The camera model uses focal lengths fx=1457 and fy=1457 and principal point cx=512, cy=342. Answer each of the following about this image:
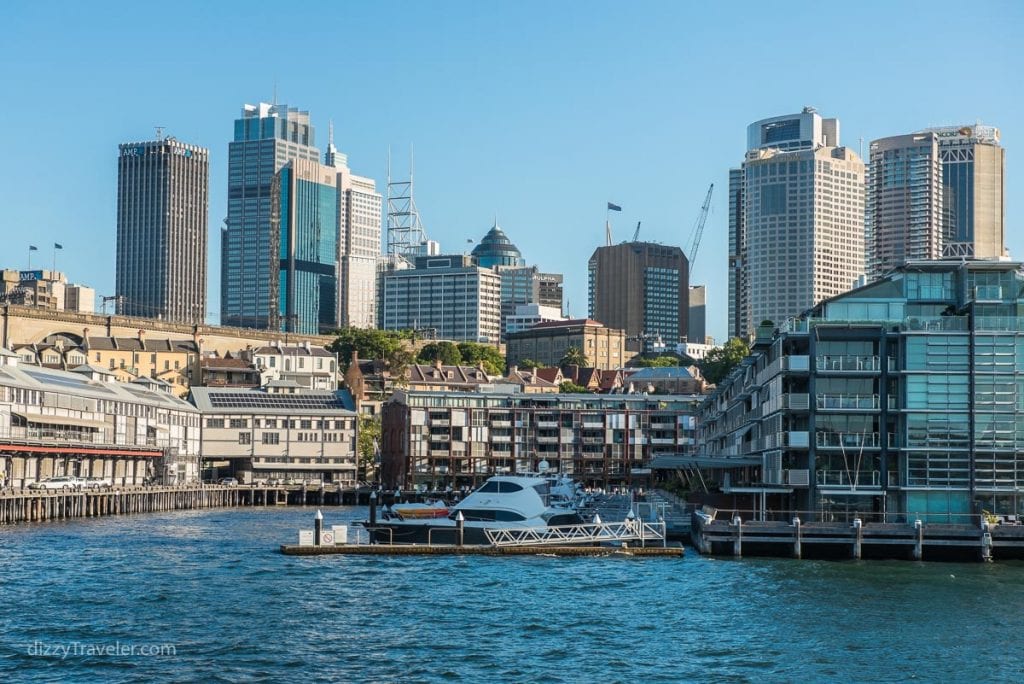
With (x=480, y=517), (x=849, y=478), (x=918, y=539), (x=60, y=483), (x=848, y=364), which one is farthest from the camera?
(x=60, y=483)

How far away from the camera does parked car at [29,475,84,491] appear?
134500mm

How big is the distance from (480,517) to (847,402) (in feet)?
81.5

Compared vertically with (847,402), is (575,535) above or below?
below

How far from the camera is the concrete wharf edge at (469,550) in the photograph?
89.6m

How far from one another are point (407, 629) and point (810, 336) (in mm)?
40749

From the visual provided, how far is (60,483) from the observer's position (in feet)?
457

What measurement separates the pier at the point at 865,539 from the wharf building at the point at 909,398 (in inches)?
110

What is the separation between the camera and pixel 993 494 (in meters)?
90.1

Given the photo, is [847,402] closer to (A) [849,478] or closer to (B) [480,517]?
(A) [849,478]

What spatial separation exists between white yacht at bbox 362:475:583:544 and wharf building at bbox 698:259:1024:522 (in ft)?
42.3

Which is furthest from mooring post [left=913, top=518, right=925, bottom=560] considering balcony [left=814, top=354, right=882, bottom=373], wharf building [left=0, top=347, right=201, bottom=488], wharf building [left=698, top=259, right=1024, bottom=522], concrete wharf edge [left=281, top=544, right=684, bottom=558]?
wharf building [left=0, top=347, right=201, bottom=488]

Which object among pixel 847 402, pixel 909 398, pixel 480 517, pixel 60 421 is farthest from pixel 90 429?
pixel 909 398

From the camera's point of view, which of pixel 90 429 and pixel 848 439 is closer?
pixel 848 439

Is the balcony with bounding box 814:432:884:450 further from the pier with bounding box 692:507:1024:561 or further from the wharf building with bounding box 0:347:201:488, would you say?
the wharf building with bounding box 0:347:201:488
